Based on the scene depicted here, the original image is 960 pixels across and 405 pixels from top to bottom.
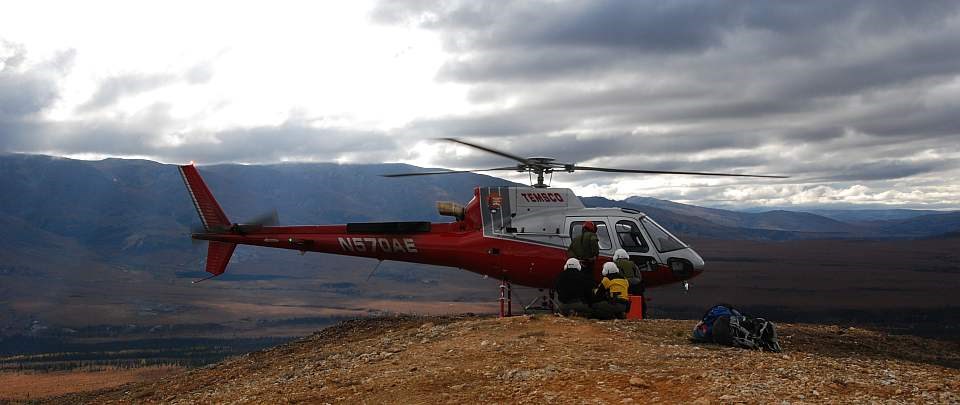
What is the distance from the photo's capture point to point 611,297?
71.2 ft

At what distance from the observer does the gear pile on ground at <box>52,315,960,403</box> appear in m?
12.8

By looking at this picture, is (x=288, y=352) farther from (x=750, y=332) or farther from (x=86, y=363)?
(x=86, y=363)

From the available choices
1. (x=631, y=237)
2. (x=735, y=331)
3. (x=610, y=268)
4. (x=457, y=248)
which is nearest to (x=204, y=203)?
(x=457, y=248)

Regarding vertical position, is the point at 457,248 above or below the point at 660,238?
below

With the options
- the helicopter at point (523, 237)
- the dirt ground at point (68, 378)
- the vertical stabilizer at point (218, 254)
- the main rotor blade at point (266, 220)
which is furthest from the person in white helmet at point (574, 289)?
the dirt ground at point (68, 378)

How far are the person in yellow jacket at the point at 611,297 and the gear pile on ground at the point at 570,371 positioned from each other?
2.73 ft

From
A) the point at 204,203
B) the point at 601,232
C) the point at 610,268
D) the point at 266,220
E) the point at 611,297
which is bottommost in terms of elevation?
the point at 611,297

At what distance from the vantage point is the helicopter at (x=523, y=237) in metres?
27.7

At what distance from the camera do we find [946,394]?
472 inches

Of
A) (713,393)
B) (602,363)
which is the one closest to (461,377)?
(602,363)

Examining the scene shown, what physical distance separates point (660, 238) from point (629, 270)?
4.64 meters

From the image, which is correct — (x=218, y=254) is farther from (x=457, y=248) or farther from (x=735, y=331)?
(x=735, y=331)

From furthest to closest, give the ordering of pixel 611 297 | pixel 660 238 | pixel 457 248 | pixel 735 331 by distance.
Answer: pixel 457 248, pixel 660 238, pixel 611 297, pixel 735 331

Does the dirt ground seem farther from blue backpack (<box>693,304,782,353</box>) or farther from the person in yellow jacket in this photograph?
blue backpack (<box>693,304,782,353</box>)
